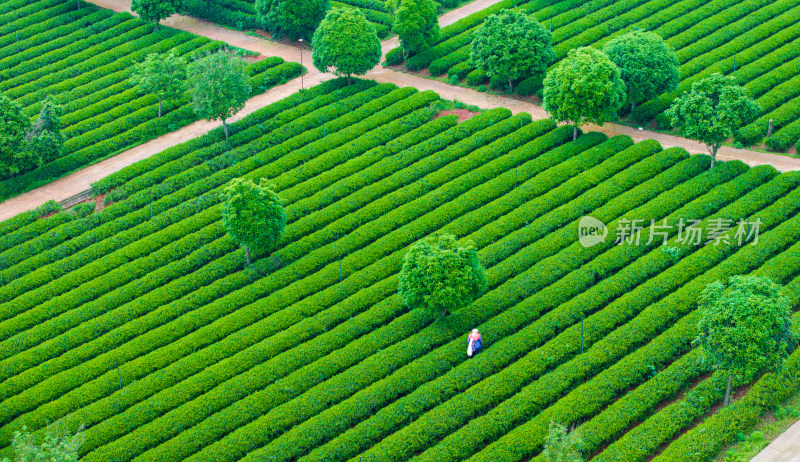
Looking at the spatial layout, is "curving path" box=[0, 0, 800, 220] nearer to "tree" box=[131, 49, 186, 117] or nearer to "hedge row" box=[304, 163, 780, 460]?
"tree" box=[131, 49, 186, 117]

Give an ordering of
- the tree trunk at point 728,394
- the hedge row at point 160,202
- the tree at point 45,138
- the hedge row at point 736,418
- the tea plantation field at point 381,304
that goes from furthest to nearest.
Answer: the tree at point 45,138 → the hedge row at point 160,202 → the tea plantation field at point 381,304 → the tree trunk at point 728,394 → the hedge row at point 736,418

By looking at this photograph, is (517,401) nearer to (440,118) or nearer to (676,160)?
(676,160)

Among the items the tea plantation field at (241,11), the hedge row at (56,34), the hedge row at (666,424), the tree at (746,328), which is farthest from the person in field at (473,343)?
the hedge row at (56,34)

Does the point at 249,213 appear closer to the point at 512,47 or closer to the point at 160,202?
the point at 160,202

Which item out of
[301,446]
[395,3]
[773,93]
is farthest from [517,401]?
[395,3]

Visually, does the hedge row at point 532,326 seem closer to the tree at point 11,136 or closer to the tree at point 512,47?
the tree at point 512,47

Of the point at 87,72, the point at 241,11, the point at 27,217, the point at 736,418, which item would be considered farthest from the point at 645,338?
the point at 241,11
